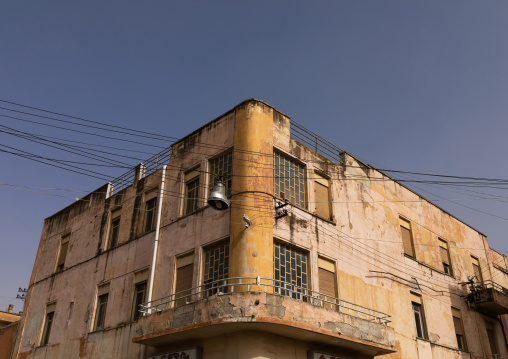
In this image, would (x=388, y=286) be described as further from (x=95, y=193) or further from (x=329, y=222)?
(x=95, y=193)

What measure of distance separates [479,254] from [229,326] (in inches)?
716

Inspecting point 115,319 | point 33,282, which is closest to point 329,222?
point 115,319

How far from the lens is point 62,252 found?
23281 mm

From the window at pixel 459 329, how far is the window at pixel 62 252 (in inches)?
709

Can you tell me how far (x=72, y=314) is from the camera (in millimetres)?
20125

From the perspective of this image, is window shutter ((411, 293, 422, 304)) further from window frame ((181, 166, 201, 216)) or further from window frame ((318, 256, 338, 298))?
window frame ((181, 166, 201, 216))

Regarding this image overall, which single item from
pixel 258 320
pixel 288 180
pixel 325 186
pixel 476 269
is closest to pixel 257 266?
pixel 258 320

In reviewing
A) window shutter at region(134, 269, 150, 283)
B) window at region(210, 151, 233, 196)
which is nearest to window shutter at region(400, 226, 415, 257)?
window at region(210, 151, 233, 196)

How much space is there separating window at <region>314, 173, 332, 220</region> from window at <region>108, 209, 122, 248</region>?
28.2 feet

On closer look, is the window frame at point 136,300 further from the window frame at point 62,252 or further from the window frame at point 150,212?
the window frame at point 62,252

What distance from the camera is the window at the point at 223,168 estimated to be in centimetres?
1605

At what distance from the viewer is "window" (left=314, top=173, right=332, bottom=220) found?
17.4 metres

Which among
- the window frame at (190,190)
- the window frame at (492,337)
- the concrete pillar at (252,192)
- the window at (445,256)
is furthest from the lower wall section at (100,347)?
the window frame at (492,337)

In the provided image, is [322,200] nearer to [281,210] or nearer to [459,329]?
[281,210]
